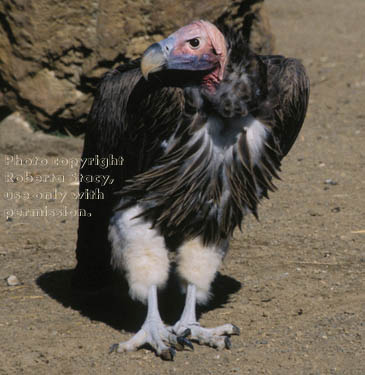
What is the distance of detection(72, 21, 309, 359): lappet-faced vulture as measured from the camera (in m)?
3.74

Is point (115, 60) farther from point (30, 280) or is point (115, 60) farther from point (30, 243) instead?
point (30, 280)

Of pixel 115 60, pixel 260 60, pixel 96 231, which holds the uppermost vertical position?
pixel 260 60

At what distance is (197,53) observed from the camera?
372cm

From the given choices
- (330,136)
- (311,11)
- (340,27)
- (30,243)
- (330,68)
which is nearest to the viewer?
(30,243)

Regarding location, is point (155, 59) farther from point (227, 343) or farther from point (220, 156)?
point (227, 343)

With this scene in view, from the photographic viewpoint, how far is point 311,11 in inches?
483

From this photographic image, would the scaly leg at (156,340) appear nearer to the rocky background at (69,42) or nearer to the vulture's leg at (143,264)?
the vulture's leg at (143,264)

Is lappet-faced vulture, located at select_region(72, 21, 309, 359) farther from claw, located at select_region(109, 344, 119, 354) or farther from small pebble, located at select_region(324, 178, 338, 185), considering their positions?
small pebble, located at select_region(324, 178, 338, 185)

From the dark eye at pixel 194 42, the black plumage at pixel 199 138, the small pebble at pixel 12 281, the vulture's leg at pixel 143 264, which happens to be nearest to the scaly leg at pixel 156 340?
the vulture's leg at pixel 143 264

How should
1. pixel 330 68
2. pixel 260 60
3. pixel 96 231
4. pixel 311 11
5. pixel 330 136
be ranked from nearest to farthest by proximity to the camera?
pixel 260 60 → pixel 96 231 → pixel 330 136 → pixel 330 68 → pixel 311 11

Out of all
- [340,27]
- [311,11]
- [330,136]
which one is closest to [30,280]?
[330,136]

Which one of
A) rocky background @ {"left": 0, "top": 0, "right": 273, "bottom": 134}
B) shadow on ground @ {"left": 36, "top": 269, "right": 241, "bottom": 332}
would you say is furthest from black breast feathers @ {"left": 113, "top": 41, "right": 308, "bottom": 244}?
rocky background @ {"left": 0, "top": 0, "right": 273, "bottom": 134}

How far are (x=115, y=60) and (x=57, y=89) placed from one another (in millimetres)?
536

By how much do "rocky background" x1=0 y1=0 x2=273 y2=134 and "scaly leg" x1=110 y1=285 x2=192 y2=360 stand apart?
11.0 ft
